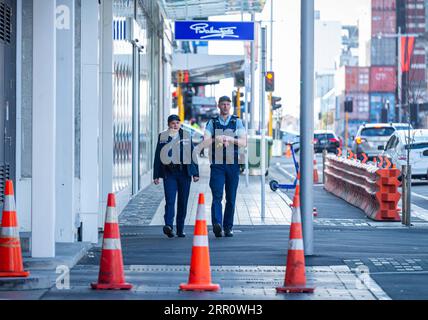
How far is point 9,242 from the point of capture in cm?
1056

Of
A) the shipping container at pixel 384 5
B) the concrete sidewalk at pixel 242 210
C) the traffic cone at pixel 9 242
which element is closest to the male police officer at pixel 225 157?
the concrete sidewalk at pixel 242 210

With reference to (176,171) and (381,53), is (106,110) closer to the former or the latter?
(176,171)

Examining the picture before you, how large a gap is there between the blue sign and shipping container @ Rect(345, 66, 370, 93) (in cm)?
8594

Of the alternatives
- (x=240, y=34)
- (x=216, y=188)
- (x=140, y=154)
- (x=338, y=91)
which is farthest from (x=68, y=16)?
(x=338, y=91)

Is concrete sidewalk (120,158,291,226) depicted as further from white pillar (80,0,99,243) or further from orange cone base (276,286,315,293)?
orange cone base (276,286,315,293)

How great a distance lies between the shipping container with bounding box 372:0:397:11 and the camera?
12769 cm

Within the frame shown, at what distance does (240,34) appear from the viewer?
24812 mm

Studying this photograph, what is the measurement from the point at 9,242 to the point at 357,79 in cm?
10241

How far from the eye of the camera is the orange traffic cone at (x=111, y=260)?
1027 centimetres

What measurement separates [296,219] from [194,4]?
2186cm

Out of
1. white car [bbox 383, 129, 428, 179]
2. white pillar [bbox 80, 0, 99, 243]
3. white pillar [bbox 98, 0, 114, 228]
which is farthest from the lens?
white car [bbox 383, 129, 428, 179]

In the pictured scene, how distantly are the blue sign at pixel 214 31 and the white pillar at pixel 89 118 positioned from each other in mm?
9728

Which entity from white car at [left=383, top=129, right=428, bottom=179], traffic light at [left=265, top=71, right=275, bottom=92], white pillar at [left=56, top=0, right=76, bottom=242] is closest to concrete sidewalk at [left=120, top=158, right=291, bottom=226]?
traffic light at [left=265, top=71, right=275, bottom=92]

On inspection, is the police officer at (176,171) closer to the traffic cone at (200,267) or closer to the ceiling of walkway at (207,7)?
the traffic cone at (200,267)
